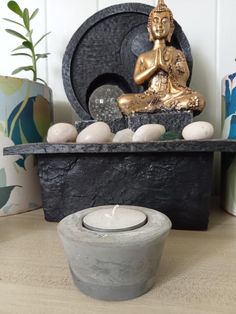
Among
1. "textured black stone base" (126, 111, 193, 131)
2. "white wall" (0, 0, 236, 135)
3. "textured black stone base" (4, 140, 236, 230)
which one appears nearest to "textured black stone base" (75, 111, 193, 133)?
"textured black stone base" (126, 111, 193, 131)

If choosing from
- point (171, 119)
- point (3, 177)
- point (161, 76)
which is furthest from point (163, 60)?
point (3, 177)

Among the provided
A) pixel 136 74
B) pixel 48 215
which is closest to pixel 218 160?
pixel 136 74

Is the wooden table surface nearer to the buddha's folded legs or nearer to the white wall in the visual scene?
Result: the buddha's folded legs

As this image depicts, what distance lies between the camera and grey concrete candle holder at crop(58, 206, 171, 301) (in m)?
0.23

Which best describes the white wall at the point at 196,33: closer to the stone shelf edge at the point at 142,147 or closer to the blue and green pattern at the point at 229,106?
the blue and green pattern at the point at 229,106

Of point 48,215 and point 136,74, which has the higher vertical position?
point 136,74

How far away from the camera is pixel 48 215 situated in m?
0.47

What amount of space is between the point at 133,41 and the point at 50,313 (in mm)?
571

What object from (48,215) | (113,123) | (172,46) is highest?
(172,46)

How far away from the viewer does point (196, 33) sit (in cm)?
67

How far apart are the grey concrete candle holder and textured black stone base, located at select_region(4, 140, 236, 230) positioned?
16 cm

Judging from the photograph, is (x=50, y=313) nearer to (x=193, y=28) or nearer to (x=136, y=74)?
(x=136, y=74)

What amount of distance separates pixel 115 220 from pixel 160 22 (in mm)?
448

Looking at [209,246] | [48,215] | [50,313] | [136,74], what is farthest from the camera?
[136,74]
